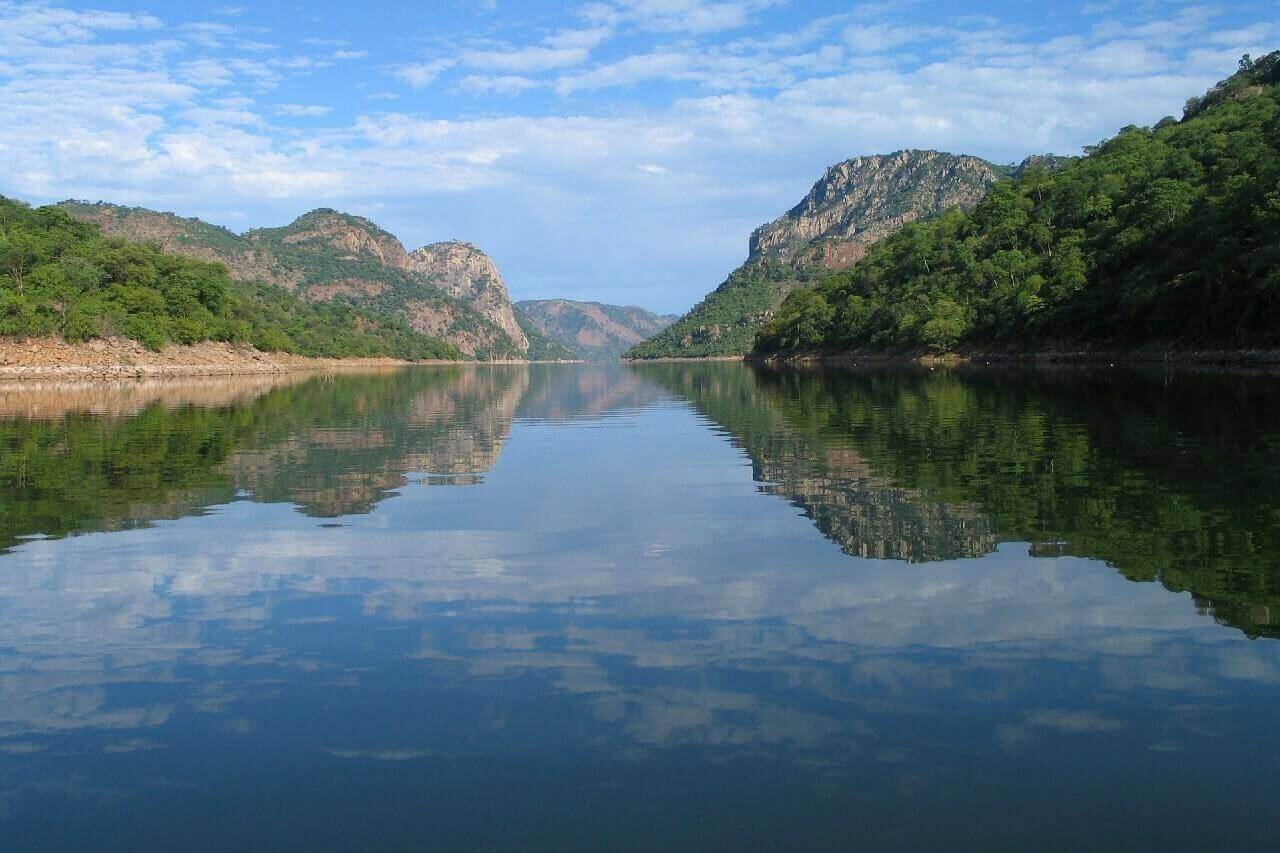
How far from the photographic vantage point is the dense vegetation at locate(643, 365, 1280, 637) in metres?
12.4

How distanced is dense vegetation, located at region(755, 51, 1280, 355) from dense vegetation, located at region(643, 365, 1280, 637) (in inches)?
1610

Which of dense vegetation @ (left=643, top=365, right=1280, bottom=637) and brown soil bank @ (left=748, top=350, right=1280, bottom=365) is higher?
brown soil bank @ (left=748, top=350, right=1280, bottom=365)

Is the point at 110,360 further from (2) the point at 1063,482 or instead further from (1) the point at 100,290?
(2) the point at 1063,482

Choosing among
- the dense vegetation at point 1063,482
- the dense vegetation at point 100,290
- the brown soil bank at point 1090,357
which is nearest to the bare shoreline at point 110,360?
the dense vegetation at point 100,290

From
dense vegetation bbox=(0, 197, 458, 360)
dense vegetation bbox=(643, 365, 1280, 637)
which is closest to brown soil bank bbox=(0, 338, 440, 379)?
dense vegetation bbox=(0, 197, 458, 360)

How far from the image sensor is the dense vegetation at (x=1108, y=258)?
7394 centimetres

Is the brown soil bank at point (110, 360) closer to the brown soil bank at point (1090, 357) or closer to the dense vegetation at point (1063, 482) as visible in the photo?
the dense vegetation at point (1063, 482)

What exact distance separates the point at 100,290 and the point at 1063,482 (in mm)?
114710

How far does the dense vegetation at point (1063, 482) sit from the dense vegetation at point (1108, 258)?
134 ft

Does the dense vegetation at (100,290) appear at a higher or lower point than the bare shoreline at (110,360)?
higher

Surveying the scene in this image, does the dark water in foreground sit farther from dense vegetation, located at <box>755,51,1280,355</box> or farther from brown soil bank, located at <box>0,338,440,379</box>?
brown soil bank, located at <box>0,338,440,379</box>

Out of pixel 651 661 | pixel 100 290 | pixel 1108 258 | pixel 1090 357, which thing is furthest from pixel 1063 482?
pixel 100 290

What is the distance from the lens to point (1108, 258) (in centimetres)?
10062

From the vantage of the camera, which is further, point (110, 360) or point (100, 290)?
point (100, 290)
